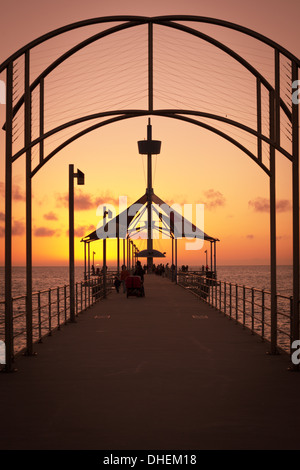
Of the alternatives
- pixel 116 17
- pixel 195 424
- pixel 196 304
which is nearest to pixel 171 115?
pixel 116 17

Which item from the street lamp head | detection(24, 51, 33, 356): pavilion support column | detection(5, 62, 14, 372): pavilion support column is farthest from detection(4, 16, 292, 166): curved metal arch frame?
the street lamp head

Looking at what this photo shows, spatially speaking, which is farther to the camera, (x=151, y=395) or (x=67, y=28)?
(x=67, y=28)

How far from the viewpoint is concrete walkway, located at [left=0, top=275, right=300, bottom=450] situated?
6.02m

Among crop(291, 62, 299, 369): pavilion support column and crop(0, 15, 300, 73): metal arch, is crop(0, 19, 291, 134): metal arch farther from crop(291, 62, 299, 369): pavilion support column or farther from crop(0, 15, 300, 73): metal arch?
crop(291, 62, 299, 369): pavilion support column

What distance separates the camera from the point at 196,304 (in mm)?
24500

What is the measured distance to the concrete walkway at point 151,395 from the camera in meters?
6.02

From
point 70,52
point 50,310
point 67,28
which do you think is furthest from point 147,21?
point 50,310

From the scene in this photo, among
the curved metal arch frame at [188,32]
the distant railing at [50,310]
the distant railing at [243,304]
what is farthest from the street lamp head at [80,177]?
the curved metal arch frame at [188,32]

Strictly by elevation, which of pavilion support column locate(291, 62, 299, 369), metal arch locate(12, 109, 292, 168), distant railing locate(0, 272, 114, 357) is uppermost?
metal arch locate(12, 109, 292, 168)

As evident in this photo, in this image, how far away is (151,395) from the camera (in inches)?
312

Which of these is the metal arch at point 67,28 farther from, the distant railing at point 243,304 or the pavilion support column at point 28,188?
the distant railing at point 243,304

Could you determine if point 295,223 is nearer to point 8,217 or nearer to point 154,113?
point 154,113

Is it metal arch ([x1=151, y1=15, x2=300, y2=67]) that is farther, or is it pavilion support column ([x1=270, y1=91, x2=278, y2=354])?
pavilion support column ([x1=270, y1=91, x2=278, y2=354])

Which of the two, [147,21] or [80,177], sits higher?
[147,21]
